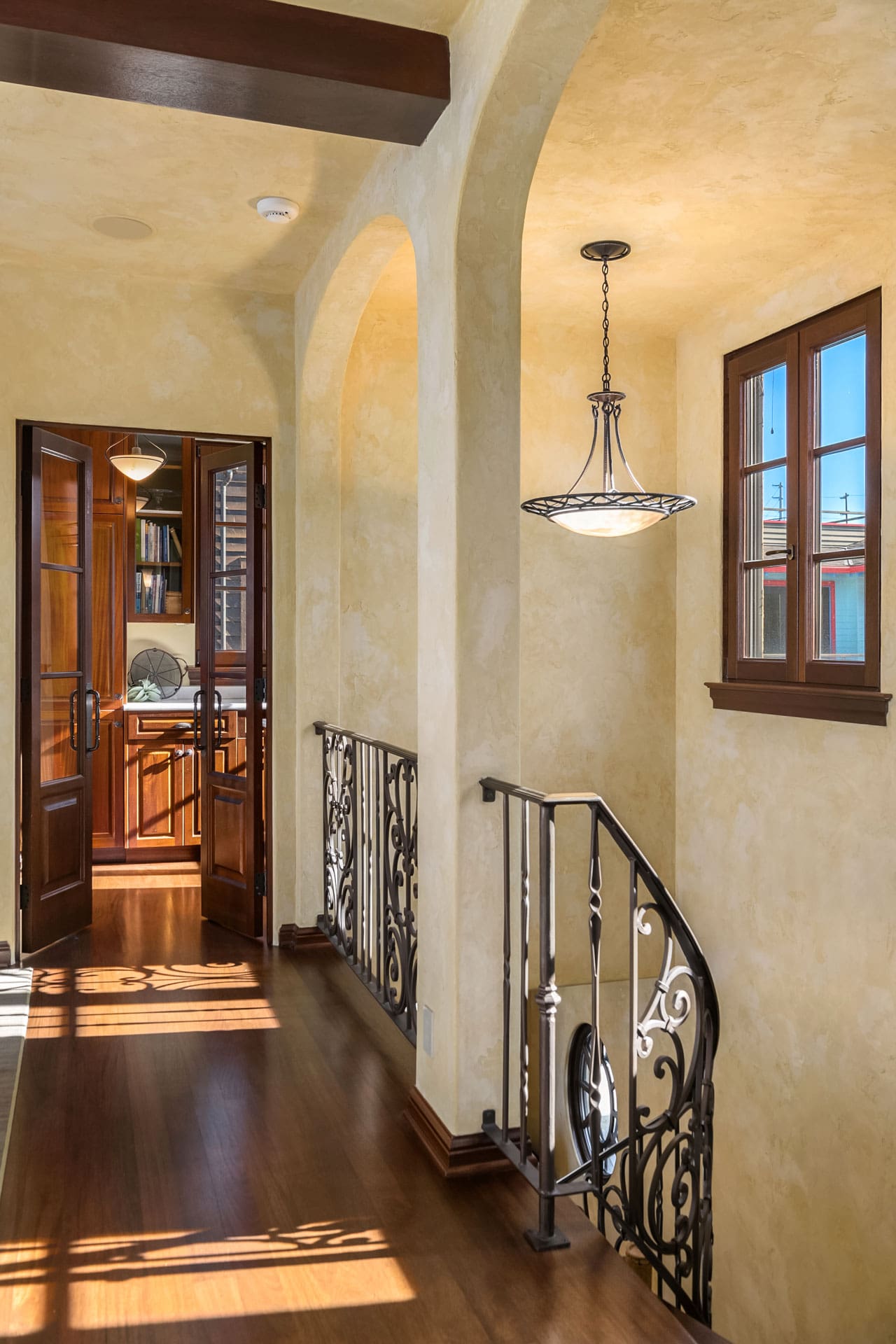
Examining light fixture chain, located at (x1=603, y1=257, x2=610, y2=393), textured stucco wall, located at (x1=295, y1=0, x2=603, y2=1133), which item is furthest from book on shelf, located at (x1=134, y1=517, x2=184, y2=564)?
textured stucco wall, located at (x1=295, y1=0, x2=603, y2=1133)

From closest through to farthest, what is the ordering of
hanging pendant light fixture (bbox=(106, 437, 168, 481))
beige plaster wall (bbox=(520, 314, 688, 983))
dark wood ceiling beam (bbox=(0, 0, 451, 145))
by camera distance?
dark wood ceiling beam (bbox=(0, 0, 451, 145)) → beige plaster wall (bbox=(520, 314, 688, 983)) → hanging pendant light fixture (bbox=(106, 437, 168, 481))

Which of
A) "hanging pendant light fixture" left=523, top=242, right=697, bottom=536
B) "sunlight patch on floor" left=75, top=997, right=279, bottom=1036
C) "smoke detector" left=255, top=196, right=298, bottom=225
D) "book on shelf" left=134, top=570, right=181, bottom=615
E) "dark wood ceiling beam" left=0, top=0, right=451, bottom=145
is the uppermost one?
"smoke detector" left=255, top=196, right=298, bottom=225

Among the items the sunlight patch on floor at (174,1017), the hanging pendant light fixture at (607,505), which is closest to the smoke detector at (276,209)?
the hanging pendant light fixture at (607,505)

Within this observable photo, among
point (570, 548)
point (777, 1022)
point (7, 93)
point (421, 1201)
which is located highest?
point (7, 93)

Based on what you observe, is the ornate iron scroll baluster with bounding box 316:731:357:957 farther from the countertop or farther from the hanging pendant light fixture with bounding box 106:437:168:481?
the hanging pendant light fixture with bounding box 106:437:168:481

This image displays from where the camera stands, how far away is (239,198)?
12.0 ft

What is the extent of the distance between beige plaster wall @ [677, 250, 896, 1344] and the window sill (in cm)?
5

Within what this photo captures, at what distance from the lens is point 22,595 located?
4.34 metres

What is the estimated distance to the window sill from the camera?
3.99 metres

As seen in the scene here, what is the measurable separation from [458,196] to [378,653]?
248 cm

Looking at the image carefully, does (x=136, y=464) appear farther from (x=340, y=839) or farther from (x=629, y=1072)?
(x=629, y=1072)

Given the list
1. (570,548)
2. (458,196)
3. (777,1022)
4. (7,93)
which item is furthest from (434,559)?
(777,1022)

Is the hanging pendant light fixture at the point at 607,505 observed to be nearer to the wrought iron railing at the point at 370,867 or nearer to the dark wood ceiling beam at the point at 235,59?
the wrought iron railing at the point at 370,867

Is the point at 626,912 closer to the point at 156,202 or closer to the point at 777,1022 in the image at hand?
the point at 777,1022
